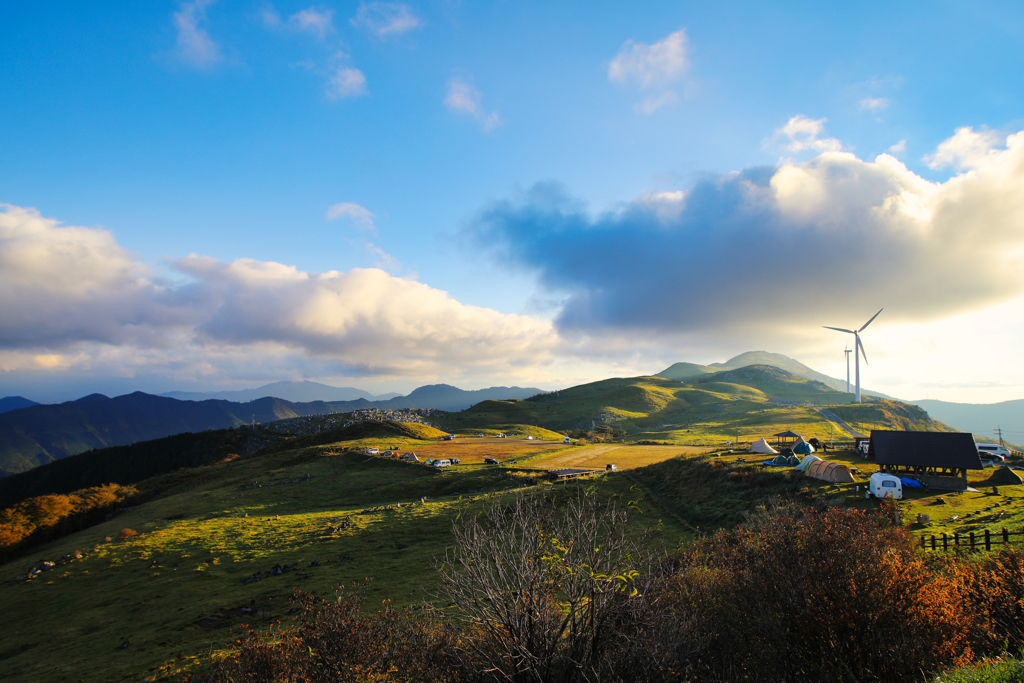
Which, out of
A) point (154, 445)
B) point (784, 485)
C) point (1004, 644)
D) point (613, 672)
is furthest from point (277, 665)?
point (154, 445)

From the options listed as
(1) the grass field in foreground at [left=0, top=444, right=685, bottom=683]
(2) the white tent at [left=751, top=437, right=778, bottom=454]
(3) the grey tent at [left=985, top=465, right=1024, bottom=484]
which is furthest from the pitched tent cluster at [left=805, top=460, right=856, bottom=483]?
(2) the white tent at [left=751, top=437, right=778, bottom=454]

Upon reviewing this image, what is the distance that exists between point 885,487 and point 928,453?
12971 mm

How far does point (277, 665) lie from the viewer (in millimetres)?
16938

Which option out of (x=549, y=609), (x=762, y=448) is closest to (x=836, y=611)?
(x=549, y=609)

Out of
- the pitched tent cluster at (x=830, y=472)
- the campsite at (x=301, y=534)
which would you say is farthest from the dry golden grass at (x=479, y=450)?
the pitched tent cluster at (x=830, y=472)

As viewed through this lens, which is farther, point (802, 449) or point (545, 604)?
point (802, 449)

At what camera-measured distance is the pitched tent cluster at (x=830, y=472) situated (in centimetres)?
4550

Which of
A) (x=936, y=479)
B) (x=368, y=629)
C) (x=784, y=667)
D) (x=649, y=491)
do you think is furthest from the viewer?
(x=649, y=491)

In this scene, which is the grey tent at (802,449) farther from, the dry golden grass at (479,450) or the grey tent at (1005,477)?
the dry golden grass at (479,450)

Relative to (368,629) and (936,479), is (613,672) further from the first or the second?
(936,479)

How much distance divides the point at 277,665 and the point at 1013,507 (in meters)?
52.6

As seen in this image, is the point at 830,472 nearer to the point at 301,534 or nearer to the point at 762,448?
the point at 762,448

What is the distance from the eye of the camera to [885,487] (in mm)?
39562

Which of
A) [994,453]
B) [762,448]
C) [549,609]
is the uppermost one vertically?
[549,609]
